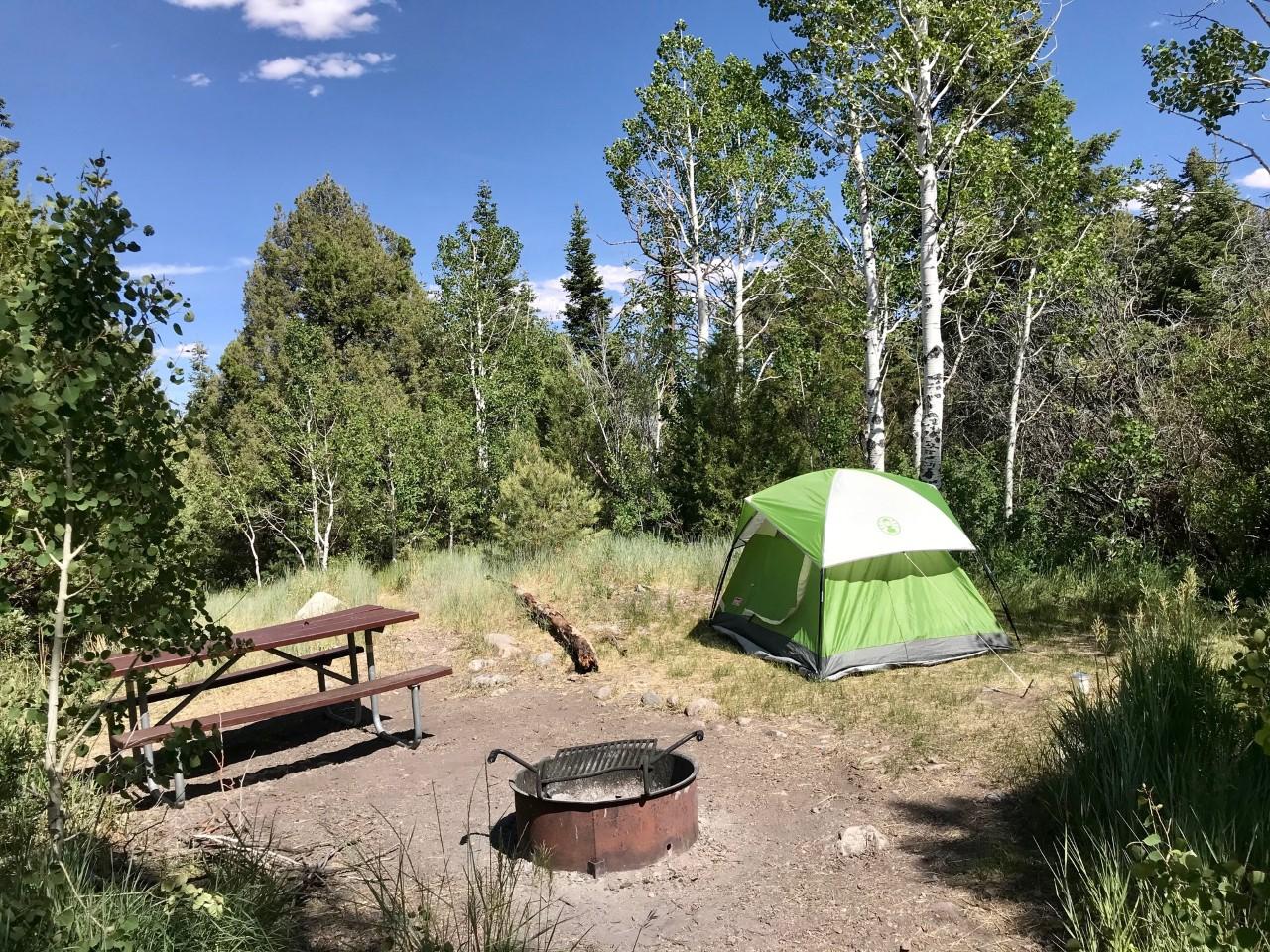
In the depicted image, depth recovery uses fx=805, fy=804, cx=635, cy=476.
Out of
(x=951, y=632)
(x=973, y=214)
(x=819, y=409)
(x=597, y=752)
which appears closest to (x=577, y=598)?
(x=951, y=632)

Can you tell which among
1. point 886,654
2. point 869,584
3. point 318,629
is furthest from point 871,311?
point 318,629

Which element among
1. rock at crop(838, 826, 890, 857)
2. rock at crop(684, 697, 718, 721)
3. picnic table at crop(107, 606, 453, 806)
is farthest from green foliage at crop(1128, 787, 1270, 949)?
rock at crop(684, 697, 718, 721)

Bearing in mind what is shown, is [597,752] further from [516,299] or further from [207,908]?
[516,299]

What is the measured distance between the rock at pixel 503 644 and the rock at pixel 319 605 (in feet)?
7.49

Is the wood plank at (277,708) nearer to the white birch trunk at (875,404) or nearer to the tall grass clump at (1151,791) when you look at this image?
the tall grass clump at (1151,791)

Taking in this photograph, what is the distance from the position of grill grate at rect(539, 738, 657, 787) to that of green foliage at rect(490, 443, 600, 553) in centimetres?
795

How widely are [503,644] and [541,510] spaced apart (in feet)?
14.8

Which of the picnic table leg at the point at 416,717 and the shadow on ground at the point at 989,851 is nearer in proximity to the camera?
the shadow on ground at the point at 989,851

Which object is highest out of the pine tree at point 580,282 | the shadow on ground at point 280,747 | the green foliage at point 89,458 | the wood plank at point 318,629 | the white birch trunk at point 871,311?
the pine tree at point 580,282

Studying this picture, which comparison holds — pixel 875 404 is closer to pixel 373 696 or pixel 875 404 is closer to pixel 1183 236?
pixel 373 696

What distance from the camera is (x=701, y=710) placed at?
660 cm

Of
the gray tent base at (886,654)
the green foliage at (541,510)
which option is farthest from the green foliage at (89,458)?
the green foliage at (541,510)

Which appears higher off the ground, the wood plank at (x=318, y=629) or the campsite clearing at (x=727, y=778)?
the wood plank at (x=318, y=629)

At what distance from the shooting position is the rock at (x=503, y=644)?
8555 mm
